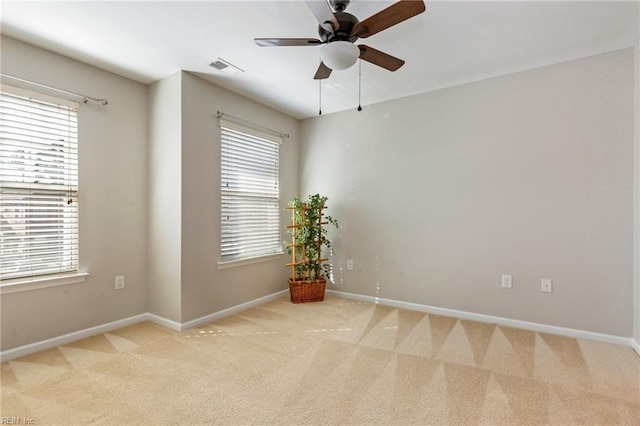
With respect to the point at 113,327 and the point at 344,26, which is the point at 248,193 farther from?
the point at 344,26

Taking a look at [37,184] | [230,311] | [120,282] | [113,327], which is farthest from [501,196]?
[37,184]

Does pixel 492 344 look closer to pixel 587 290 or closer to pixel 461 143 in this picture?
pixel 587 290

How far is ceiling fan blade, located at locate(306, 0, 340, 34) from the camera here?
1.76 meters

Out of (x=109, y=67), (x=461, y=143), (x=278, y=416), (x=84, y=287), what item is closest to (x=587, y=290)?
(x=461, y=143)

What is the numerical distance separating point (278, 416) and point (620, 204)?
3254mm

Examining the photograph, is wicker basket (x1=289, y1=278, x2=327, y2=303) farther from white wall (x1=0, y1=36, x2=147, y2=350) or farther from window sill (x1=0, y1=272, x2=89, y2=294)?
window sill (x1=0, y1=272, x2=89, y2=294)

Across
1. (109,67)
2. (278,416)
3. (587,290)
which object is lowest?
(278,416)

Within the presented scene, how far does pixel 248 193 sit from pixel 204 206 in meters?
0.69

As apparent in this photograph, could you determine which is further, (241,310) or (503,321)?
(241,310)

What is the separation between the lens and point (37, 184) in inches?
104

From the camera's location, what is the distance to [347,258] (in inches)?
167

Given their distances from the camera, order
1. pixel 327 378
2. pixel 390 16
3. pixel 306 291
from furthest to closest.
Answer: pixel 306 291
pixel 327 378
pixel 390 16

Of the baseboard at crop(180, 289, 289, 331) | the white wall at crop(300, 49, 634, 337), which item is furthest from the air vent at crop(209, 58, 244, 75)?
the baseboard at crop(180, 289, 289, 331)

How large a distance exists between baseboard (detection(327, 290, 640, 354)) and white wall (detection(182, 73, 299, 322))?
1.58 m
